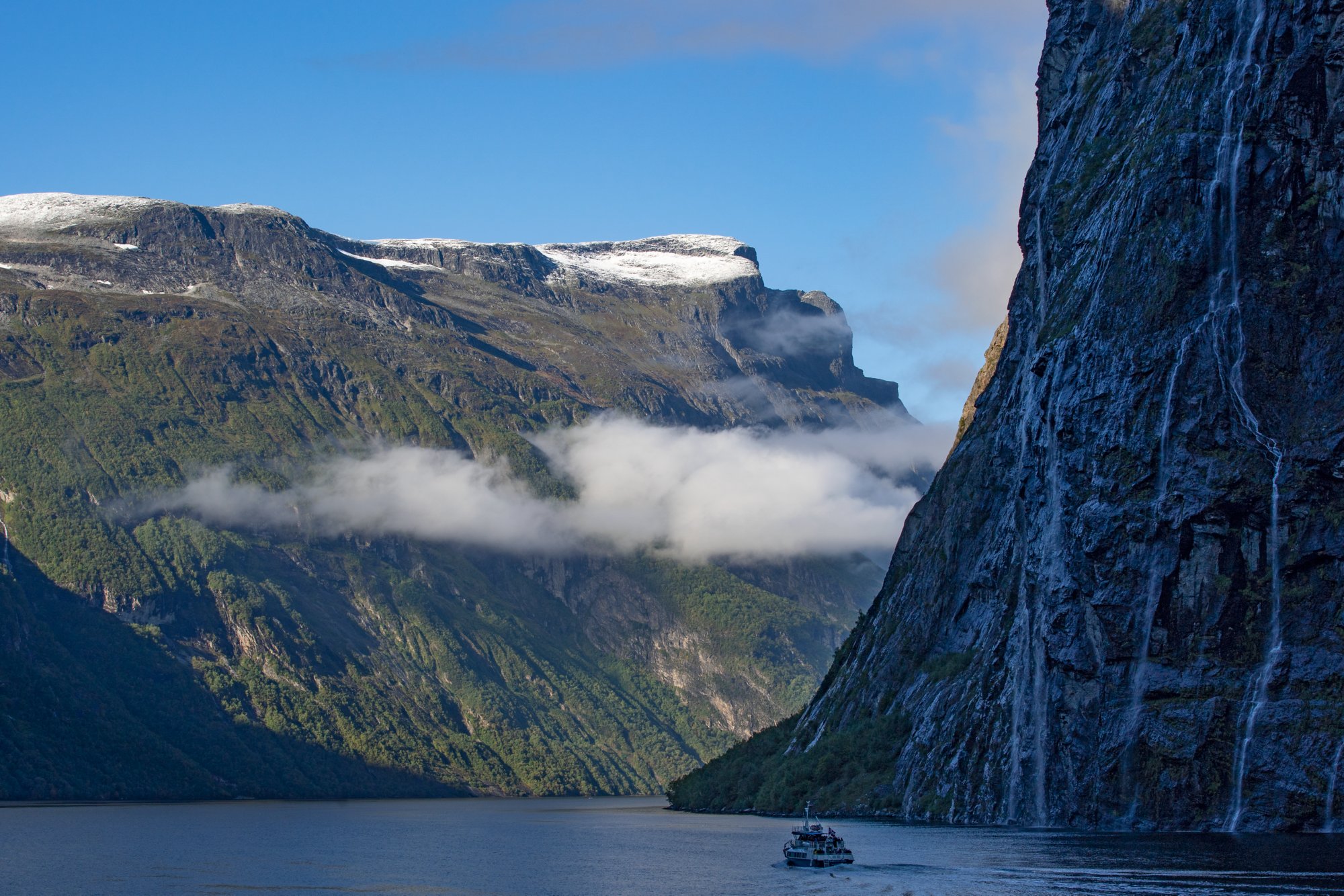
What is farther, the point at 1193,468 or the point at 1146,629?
the point at 1146,629

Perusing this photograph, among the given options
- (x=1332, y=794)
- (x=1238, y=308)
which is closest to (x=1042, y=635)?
(x=1332, y=794)

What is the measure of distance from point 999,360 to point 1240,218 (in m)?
55.1

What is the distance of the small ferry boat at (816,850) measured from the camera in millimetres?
123438

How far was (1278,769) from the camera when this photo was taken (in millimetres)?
113312

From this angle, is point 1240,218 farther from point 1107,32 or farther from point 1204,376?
point 1107,32

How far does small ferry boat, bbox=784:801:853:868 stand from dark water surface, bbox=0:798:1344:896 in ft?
5.88

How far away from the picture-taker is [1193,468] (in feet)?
398

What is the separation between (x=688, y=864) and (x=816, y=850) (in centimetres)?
1452

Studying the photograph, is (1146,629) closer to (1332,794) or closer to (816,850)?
(1332,794)

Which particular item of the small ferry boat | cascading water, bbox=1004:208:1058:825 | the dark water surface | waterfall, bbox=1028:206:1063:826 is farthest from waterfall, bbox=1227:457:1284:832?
the small ferry boat

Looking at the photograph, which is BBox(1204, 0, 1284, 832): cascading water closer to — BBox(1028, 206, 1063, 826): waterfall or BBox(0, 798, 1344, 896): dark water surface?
BBox(0, 798, 1344, 896): dark water surface

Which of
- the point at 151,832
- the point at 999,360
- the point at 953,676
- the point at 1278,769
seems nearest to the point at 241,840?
the point at 151,832

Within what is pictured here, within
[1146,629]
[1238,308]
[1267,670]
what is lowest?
[1267,670]

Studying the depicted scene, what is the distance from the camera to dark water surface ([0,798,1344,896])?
324ft
